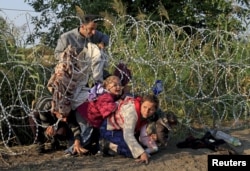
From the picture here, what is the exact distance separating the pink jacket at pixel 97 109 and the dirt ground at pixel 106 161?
37 centimetres

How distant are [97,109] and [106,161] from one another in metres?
0.56

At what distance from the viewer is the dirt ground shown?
4770 millimetres

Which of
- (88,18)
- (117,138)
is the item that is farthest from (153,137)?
(88,18)

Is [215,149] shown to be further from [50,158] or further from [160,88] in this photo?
[50,158]

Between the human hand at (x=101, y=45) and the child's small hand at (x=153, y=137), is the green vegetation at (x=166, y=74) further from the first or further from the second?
the child's small hand at (x=153, y=137)

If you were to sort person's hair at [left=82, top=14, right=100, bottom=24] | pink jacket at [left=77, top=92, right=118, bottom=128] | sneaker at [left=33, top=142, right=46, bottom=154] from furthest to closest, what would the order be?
person's hair at [left=82, top=14, right=100, bottom=24] → sneaker at [left=33, top=142, right=46, bottom=154] → pink jacket at [left=77, top=92, right=118, bottom=128]

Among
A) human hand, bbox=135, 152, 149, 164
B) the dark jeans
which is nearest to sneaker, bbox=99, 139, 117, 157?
the dark jeans

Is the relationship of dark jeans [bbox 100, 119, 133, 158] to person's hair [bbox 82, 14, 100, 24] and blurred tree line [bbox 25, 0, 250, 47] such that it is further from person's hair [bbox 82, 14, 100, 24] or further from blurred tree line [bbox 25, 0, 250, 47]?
blurred tree line [bbox 25, 0, 250, 47]

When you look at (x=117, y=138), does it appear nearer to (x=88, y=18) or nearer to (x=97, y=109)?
(x=97, y=109)

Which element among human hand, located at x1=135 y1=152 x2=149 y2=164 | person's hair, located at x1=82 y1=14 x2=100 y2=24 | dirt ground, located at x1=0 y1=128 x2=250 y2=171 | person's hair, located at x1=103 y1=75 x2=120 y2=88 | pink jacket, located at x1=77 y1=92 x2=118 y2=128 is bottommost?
dirt ground, located at x1=0 y1=128 x2=250 y2=171

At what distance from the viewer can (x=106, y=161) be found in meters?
4.95

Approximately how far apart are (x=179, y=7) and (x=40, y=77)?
690cm

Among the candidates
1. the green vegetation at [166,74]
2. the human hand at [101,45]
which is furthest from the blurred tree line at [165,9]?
the human hand at [101,45]

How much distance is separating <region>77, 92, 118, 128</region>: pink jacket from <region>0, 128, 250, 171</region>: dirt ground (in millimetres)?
367
